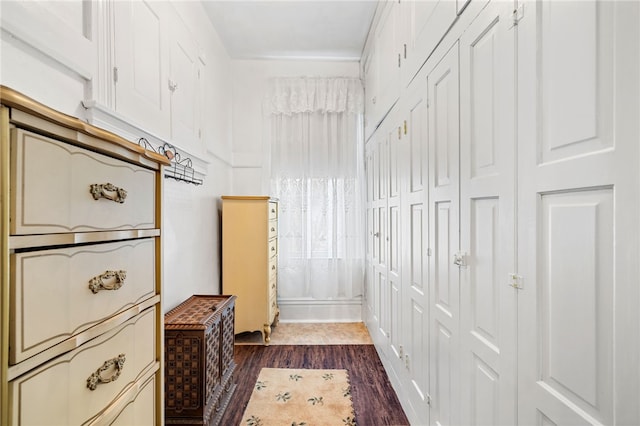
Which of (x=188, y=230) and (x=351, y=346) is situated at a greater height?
(x=188, y=230)

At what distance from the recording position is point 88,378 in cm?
72

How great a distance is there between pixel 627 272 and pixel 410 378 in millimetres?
1554

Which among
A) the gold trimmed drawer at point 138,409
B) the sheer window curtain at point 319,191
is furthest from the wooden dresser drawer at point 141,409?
the sheer window curtain at point 319,191

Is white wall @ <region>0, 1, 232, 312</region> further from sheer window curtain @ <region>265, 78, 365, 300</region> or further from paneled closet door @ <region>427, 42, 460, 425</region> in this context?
paneled closet door @ <region>427, 42, 460, 425</region>

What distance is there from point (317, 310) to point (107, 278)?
10.4ft

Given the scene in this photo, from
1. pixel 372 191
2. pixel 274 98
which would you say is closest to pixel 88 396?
pixel 372 191

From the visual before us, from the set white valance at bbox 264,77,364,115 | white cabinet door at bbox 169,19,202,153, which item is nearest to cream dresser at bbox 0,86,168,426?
white cabinet door at bbox 169,19,202,153

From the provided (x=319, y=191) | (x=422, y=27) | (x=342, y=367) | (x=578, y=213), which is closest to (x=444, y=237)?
(x=578, y=213)

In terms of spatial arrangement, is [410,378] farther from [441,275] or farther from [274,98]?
[274,98]

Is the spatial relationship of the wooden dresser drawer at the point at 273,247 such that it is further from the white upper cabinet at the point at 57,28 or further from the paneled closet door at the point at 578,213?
the paneled closet door at the point at 578,213

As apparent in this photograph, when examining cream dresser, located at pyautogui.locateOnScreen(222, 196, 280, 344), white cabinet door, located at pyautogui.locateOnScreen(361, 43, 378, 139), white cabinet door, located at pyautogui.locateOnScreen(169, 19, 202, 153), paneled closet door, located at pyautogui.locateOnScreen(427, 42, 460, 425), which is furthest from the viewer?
cream dresser, located at pyautogui.locateOnScreen(222, 196, 280, 344)

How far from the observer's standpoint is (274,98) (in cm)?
365

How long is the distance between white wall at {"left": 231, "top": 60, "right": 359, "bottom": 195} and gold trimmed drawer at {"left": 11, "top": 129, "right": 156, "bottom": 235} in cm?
280

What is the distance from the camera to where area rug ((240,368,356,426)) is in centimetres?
193
